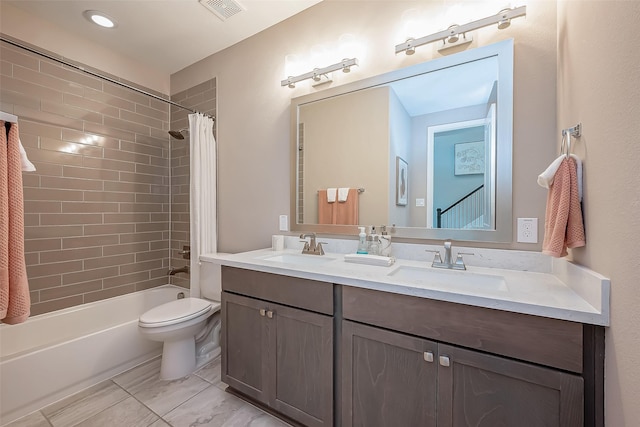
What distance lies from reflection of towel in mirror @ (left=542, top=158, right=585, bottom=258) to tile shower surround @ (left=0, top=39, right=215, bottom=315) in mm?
2597

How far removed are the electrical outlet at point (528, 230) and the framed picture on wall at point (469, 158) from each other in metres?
0.31

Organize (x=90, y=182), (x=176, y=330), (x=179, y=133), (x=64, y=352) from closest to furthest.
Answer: (x=64, y=352), (x=176, y=330), (x=90, y=182), (x=179, y=133)

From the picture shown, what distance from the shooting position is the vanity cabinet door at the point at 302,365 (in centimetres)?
120

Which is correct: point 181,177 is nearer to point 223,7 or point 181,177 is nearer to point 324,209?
point 223,7

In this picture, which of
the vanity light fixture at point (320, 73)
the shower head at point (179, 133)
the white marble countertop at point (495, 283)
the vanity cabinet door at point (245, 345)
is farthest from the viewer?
the shower head at point (179, 133)

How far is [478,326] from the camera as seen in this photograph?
88 cm

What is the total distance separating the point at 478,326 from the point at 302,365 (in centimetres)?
82

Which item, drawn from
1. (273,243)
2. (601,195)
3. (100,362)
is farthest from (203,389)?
(601,195)

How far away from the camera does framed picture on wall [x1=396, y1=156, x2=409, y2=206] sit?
153 centimetres

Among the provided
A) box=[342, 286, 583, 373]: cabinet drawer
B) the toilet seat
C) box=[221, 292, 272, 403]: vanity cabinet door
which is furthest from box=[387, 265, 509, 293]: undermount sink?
the toilet seat

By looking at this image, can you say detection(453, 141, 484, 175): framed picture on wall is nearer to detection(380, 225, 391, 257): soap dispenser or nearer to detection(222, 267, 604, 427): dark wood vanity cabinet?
detection(380, 225, 391, 257): soap dispenser

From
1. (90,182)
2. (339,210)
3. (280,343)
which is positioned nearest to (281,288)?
(280,343)

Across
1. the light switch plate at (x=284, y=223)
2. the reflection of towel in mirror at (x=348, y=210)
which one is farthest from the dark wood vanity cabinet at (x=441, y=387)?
the light switch plate at (x=284, y=223)

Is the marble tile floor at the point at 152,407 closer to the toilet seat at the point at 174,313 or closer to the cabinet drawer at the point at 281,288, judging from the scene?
the toilet seat at the point at 174,313
